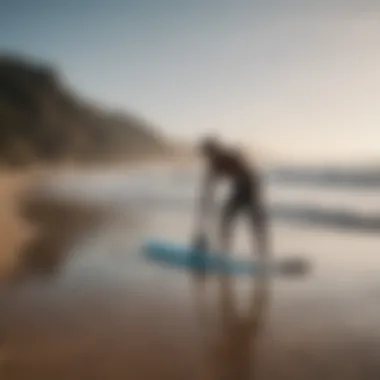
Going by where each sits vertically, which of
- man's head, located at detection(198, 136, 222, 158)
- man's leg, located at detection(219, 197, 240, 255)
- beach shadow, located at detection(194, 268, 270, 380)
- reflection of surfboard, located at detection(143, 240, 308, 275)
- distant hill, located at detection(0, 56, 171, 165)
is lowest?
beach shadow, located at detection(194, 268, 270, 380)

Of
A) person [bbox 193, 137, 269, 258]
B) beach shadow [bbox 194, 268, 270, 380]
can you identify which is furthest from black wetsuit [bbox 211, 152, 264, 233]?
beach shadow [bbox 194, 268, 270, 380]

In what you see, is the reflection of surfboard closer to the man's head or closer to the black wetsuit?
the black wetsuit

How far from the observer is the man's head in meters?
1.32

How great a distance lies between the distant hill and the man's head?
3.8 inches

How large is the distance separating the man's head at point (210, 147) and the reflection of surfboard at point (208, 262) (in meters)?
0.21

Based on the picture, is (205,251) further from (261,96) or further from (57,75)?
(57,75)

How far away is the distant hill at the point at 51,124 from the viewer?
1351mm

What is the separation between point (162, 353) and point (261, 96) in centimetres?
58

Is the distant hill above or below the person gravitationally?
above

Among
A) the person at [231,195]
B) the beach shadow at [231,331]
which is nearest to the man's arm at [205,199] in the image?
the person at [231,195]

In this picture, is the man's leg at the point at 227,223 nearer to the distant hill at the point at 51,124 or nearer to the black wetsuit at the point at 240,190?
the black wetsuit at the point at 240,190

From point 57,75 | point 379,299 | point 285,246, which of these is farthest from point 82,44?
point 379,299

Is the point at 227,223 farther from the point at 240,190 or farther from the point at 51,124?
the point at 51,124

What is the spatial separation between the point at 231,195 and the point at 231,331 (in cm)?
29
